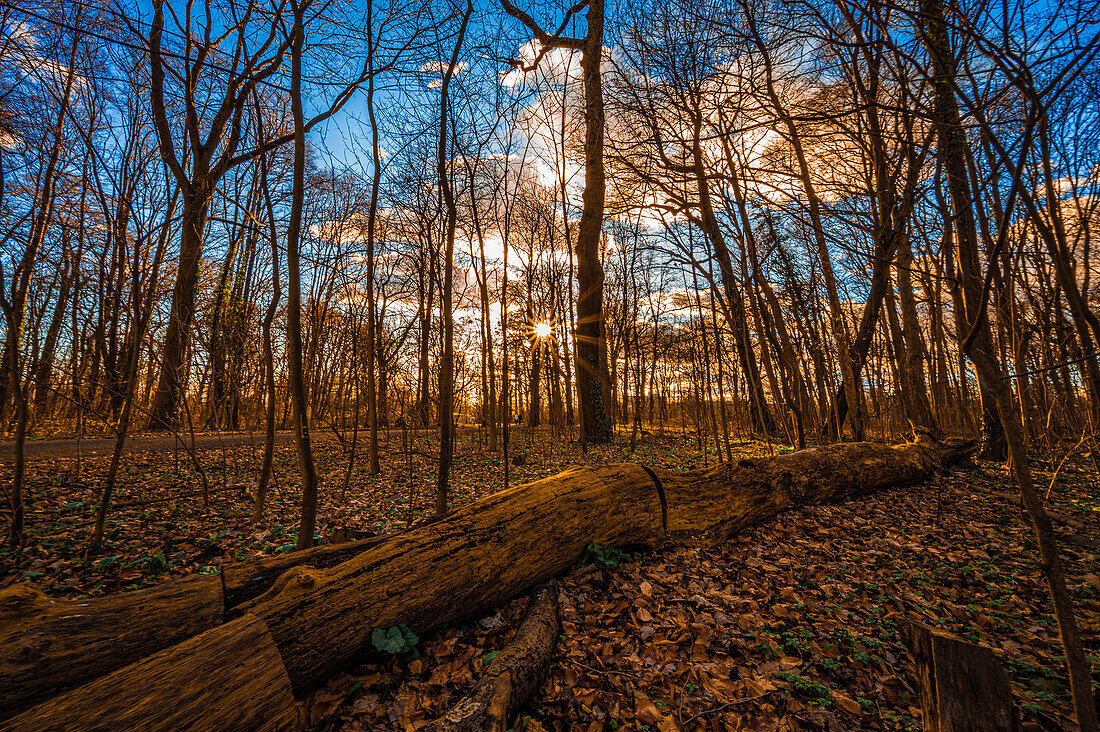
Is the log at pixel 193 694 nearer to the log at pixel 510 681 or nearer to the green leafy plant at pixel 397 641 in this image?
the green leafy plant at pixel 397 641

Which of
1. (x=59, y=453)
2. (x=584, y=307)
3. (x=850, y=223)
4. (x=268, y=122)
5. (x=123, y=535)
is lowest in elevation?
(x=123, y=535)

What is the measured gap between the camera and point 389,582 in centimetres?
240

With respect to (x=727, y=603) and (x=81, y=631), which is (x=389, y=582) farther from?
(x=727, y=603)

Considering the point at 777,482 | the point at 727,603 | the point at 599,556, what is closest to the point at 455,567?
the point at 599,556

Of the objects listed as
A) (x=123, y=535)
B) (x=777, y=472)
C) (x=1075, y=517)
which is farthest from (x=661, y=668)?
(x=1075, y=517)

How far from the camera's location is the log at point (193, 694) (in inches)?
53.5

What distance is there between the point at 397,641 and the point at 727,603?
2.32 meters

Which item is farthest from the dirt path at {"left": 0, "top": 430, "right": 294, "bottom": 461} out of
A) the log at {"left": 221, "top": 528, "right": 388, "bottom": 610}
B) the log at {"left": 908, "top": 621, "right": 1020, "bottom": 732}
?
the log at {"left": 908, "top": 621, "right": 1020, "bottom": 732}

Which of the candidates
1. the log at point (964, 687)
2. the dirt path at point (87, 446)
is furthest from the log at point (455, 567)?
the dirt path at point (87, 446)

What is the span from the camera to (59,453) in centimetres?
730

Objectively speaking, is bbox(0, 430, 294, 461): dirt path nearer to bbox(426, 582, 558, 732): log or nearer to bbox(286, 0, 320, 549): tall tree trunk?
bbox(286, 0, 320, 549): tall tree trunk

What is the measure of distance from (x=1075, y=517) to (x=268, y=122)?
10641 mm

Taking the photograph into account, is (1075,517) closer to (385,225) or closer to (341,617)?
(341,617)

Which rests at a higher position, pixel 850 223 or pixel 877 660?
pixel 850 223
